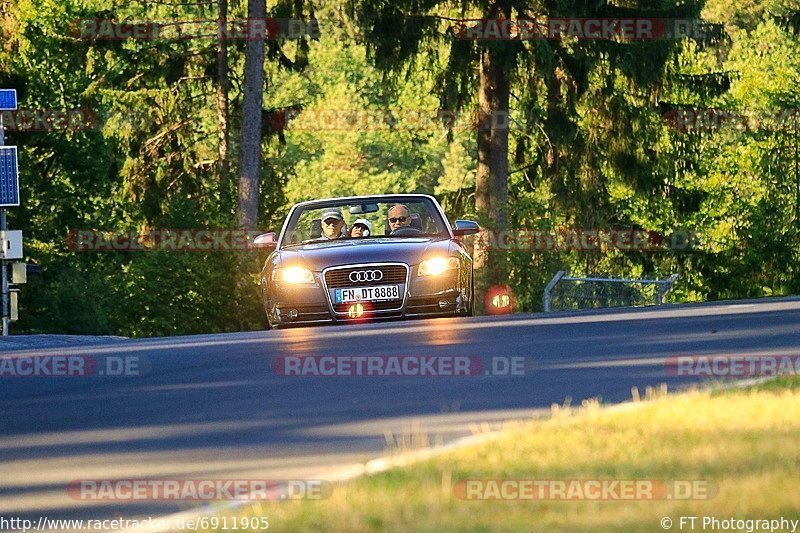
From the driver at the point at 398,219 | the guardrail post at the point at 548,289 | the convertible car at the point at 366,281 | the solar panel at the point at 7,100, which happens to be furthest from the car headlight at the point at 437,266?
the solar panel at the point at 7,100

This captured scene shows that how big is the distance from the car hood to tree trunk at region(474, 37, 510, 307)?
21.1m

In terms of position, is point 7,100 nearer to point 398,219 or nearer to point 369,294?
point 398,219

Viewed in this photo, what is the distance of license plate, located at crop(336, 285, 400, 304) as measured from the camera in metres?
20.8

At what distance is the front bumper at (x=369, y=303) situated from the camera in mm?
20828

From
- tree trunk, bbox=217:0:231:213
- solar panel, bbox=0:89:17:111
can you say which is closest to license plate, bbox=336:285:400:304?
solar panel, bbox=0:89:17:111

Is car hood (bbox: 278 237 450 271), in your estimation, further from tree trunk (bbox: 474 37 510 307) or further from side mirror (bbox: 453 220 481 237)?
tree trunk (bbox: 474 37 510 307)

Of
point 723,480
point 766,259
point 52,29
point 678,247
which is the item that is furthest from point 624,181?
point 723,480

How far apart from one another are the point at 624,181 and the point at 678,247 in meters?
12.2

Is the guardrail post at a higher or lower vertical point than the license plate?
lower

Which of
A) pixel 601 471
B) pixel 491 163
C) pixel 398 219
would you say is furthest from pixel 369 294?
pixel 491 163

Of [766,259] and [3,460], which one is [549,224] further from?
[3,460]

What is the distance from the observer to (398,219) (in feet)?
73.3

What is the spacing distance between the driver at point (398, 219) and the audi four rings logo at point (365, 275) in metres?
1.54

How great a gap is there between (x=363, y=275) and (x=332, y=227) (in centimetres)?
158
